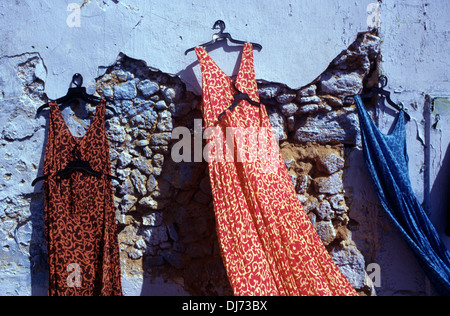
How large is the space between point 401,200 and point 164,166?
Answer: 1663mm

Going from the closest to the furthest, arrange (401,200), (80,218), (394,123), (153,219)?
(80,218) → (401,200) → (153,219) → (394,123)

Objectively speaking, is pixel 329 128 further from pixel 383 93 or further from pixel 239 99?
pixel 239 99

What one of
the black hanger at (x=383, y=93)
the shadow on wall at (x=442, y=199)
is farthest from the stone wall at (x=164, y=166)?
the shadow on wall at (x=442, y=199)

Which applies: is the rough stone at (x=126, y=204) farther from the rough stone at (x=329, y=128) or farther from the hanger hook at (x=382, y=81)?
the hanger hook at (x=382, y=81)

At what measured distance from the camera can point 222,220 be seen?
6.46 feet

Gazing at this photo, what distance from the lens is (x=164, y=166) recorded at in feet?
7.91

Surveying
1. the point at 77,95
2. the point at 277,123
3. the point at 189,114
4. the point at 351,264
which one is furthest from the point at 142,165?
the point at 351,264

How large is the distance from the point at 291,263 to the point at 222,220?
1.58 feet

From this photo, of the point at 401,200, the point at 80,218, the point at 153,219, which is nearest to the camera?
the point at 80,218

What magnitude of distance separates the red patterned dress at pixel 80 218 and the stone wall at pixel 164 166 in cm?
18

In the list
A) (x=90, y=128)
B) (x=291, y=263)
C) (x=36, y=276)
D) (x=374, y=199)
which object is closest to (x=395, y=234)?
(x=374, y=199)

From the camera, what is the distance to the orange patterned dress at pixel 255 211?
1.91 meters

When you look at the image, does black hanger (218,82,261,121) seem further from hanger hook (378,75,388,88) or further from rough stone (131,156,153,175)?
hanger hook (378,75,388,88)

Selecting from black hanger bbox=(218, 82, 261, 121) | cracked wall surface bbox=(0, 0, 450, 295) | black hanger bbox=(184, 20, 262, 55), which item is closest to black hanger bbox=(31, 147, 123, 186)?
cracked wall surface bbox=(0, 0, 450, 295)
